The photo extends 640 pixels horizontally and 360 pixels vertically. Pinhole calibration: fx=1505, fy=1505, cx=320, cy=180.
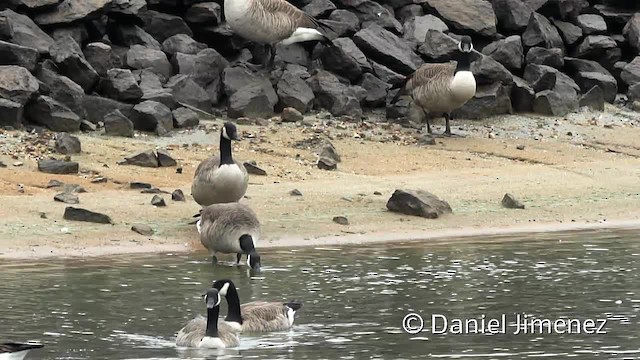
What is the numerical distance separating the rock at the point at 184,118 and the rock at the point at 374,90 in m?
2.96

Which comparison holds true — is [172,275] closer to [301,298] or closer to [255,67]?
[301,298]

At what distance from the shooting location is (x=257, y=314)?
10891 mm

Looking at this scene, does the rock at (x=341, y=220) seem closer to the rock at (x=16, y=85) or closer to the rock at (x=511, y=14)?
the rock at (x=16, y=85)

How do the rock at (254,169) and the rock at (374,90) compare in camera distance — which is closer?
the rock at (254,169)

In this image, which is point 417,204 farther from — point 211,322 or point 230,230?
point 211,322

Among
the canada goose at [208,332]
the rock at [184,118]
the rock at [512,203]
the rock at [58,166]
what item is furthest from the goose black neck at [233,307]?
the rock at [184,118]

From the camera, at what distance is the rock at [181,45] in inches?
817

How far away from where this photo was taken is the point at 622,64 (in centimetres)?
2430

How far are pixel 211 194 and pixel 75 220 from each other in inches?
52.7

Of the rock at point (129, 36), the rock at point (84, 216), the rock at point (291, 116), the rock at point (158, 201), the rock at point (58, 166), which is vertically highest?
the rock at point (129, 36)

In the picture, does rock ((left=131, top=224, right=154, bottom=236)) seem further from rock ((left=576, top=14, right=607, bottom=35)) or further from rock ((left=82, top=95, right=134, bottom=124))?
rock ((left=576, top=14, right=607, bottom=35))

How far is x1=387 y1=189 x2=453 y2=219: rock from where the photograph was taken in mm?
15453

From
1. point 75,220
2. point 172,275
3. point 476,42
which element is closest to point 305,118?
point 476,42

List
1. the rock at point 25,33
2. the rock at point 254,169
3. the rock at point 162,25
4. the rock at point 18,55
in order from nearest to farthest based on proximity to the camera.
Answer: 1. the rock at point 254,169
2. the rock at point 18,55
3. the rock at point 25,33
4. the rock at point 162,25
